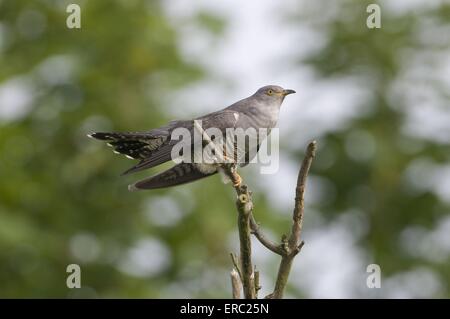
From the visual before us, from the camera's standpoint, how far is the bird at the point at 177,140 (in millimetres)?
4699

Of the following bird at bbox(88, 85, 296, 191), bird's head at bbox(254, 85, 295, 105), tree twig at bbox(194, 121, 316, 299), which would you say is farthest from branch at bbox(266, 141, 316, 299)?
bird's head at bbox(254, 85, 295, 105)

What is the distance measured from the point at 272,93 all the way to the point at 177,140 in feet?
3.49

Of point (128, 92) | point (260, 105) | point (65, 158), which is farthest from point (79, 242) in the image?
point (260, 105)

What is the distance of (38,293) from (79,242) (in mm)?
754

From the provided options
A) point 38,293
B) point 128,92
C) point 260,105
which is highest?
point 128,92

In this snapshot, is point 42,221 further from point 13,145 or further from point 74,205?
point 13,145

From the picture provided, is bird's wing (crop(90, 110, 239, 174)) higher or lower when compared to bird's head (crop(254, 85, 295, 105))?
lower

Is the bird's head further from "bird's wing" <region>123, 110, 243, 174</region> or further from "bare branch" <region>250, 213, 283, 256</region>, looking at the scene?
"bare branch" <region>250, 213, 283, 256</region>

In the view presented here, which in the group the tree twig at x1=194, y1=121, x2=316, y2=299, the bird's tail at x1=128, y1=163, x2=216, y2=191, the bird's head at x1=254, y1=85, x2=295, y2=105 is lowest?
the tree twig at x1=194, y1=121, x2=316, y2=299

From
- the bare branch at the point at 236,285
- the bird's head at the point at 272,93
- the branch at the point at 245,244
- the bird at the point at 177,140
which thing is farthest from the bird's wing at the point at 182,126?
the bare branch at the point at 236,285

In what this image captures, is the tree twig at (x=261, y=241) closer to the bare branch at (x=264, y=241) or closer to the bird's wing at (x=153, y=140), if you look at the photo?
the bare branch at (x=264, y=241)

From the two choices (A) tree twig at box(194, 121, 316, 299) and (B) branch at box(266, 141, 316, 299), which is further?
(B) branch at box(266, 141, 316, 299)

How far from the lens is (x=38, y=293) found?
31.2 feet

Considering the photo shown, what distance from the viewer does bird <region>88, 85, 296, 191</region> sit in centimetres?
470
